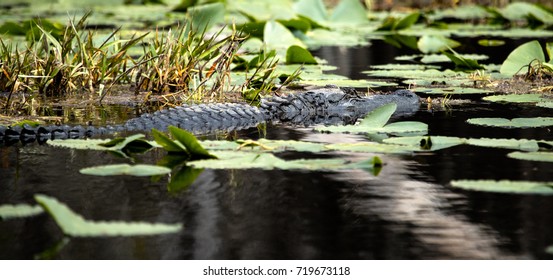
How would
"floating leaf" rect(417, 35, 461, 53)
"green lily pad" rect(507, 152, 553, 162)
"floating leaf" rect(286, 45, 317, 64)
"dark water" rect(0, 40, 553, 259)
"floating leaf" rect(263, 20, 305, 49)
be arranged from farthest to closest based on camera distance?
"floating leaf" rect(417, 35, 461, 53) < "floating leaf" rect(263, 20, 305, 49) < "floating leaf" rect(286, 45, 317, 64) < "green lily pad" rect(507, 152, 553, 162) < "dark water" rect(0, 40, 553, 259)

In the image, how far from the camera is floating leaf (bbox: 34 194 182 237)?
290 centimetres

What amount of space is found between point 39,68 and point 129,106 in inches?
28.9

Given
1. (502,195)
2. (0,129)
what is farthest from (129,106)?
(502,195)

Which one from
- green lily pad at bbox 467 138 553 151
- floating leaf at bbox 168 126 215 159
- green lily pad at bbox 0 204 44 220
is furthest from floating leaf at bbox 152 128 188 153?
green lily pad at bbox 467 138 553 151

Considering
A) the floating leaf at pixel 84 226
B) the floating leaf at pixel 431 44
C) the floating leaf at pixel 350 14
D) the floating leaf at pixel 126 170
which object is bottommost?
the floating leaf at pixel 84 226

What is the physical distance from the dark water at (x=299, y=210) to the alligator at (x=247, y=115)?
10.0 inches

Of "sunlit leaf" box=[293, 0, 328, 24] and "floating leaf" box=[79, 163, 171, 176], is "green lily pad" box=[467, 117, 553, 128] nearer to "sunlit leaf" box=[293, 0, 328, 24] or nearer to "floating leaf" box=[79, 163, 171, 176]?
"floating leaf" box=[79, 163, 171, 176]

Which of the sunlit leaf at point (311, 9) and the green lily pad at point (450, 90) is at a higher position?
the sunlit leaf at point (311, 9)

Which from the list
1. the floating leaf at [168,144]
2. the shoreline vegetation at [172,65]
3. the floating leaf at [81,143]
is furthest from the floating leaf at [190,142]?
the shoreline vegetation at [172,65]

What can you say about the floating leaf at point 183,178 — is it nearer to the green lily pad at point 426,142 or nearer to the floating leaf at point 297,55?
the green lily pad at point 426,142

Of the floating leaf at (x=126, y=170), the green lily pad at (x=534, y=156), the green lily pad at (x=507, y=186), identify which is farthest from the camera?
the green lily pad at (x=534, y=156)

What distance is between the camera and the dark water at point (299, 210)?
288 cm

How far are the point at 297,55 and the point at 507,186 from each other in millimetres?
4198

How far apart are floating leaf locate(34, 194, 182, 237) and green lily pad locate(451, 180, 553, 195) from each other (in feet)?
4.07
